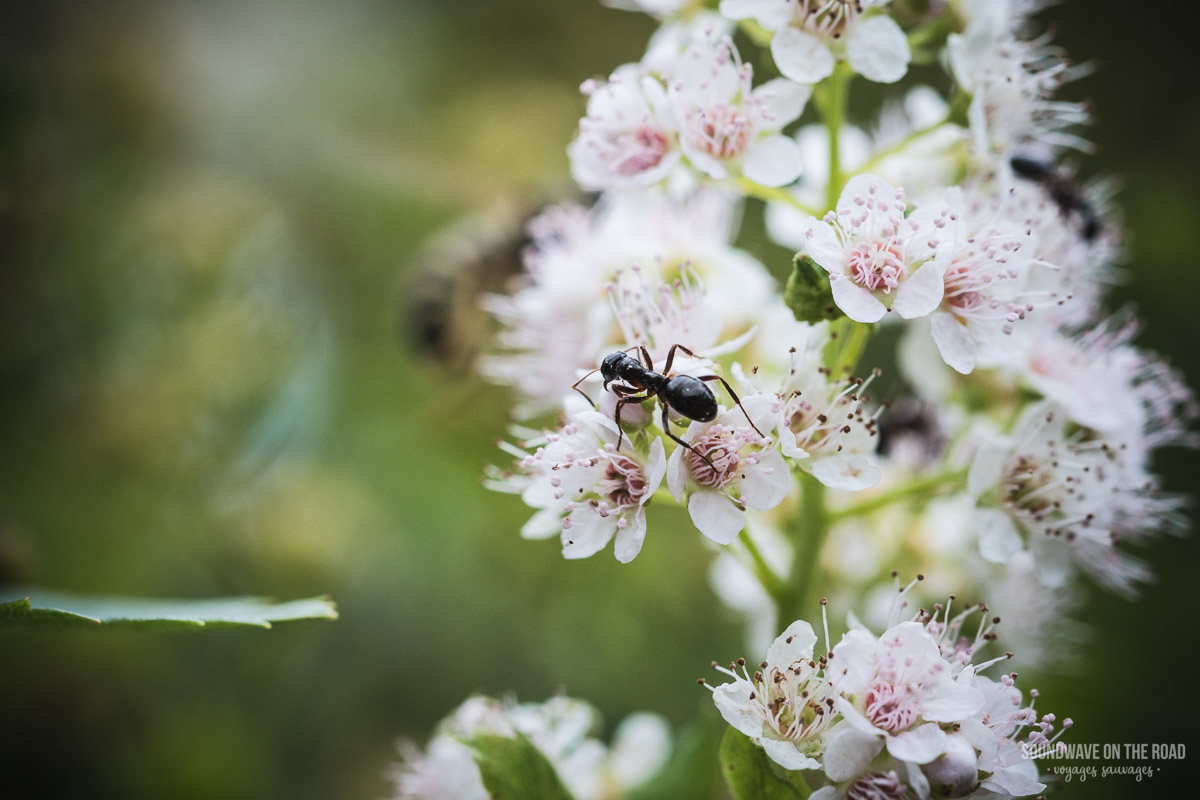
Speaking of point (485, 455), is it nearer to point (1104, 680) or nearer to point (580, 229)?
point (580, 229)

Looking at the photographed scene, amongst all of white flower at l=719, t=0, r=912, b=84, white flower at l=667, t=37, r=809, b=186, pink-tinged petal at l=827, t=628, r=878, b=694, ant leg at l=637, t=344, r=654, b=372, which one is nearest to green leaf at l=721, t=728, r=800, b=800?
pink-tinged petal at l=827, t=628, r=878, b=694

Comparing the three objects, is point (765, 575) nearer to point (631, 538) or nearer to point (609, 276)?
point (631, 538)

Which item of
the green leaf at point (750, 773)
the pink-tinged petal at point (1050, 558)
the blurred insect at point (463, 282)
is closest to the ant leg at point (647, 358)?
the green leaf at point (750, 773)

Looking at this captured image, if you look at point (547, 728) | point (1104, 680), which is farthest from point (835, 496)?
point (1104, 680)

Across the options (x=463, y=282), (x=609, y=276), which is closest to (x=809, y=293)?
(x=609, y=276)

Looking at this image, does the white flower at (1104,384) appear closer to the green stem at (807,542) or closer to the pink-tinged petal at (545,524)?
the green stem at (807,542)

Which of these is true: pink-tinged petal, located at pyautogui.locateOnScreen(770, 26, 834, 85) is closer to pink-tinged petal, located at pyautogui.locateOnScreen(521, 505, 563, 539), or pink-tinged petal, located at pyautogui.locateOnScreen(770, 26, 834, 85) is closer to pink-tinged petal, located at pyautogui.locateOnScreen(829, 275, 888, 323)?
pink-tinged petal, located at pyautogui.locateOnScreen(829, 275, 888, 323)

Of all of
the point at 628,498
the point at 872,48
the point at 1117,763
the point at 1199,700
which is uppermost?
Answer: the point at 872,48
